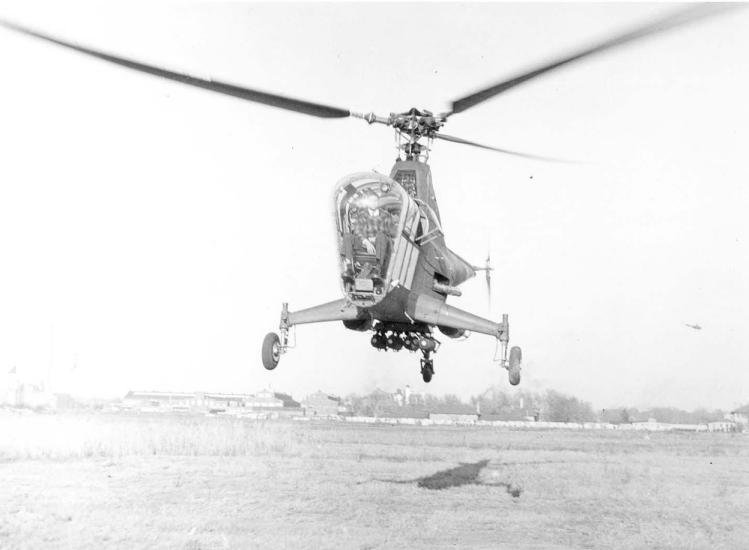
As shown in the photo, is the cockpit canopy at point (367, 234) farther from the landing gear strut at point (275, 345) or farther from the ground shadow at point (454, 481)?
the ground shadow at point (454, 481)

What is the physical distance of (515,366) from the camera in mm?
15680

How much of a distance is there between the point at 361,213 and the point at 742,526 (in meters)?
18.5

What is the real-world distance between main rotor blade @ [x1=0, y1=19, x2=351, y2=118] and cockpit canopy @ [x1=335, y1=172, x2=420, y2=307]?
151 centimetres

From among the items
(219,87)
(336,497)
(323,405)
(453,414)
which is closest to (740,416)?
(453,414)

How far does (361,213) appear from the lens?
48.8 ft

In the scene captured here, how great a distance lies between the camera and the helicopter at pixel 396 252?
14.8 m

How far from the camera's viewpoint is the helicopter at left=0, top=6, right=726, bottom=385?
14.8 metres

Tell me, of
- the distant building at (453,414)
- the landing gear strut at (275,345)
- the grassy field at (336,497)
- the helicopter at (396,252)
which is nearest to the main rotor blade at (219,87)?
the helicopter at (396,252)

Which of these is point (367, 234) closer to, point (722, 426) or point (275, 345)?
point (275, 345)

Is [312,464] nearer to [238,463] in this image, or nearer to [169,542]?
[238,463]

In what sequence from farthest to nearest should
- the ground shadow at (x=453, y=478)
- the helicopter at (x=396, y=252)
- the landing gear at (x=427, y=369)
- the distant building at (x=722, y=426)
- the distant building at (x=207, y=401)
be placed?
1. the distant building at (x=207, y=401)
2. the distant building at (x=722, y=426)
3. the ground shadow at (x=453, y=478)
4. the landing gear at (x=427, y=369)
5. the helicopter at (x=396, y=252)

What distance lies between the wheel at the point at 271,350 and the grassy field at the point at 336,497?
5328 mm

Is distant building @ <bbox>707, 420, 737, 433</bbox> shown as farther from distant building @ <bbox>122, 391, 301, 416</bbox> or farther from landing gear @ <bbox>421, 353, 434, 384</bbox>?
landing gear @ <bbox>421, 353, 434, 384</bbox>

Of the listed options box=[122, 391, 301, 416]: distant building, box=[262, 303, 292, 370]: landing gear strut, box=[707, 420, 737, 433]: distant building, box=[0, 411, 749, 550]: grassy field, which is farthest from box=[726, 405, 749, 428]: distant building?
box=[262, 303, 292, 370]: landing gear strut
